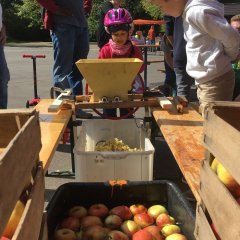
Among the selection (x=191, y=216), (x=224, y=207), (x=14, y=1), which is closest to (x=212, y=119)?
(x=224, y=207)

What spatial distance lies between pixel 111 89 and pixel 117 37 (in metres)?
1.03

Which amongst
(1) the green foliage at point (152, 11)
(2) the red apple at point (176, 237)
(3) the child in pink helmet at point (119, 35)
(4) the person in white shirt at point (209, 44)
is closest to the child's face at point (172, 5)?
(4) the person in white shirt at point (209, 44)

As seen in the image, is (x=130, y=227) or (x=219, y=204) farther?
(x=130, y=227)

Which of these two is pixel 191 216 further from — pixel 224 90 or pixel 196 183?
pixel 224 90

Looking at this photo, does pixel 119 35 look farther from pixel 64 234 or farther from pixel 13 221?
pixel 13 221

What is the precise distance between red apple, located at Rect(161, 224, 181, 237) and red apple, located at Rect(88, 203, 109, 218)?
353 mm

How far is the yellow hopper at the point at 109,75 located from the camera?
125 inches

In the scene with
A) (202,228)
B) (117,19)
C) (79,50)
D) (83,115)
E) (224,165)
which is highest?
(117,19)

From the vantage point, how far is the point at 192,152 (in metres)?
2.32

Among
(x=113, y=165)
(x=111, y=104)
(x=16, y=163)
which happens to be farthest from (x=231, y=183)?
(x=111, y=104)

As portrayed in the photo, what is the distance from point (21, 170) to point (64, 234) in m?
0.87

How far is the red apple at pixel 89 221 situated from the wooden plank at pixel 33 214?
574 millimetres

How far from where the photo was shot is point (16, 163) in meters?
1.27

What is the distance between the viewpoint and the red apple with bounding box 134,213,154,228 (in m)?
2.27
